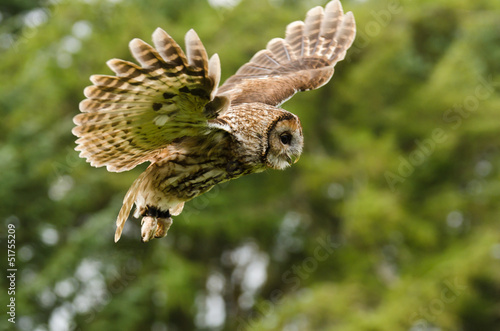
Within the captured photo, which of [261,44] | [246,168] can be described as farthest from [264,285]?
[246,168]

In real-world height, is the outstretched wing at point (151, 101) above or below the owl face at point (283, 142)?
above

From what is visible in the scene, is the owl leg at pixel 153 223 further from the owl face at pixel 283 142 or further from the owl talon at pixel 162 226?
Result: the owl face at pixel 283 142

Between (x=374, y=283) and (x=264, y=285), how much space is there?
3.35 meters

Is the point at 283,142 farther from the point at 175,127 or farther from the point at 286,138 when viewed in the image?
the point at 175,127

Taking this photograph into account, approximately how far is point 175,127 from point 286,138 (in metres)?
0.83

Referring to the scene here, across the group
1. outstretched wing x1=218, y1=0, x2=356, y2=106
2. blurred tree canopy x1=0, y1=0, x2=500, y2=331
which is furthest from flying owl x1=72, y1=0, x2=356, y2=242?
blurred tree canopy x1=0, y1=0, x2=500, y2=331

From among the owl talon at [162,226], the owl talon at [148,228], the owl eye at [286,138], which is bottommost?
the owl talon at [162,226]

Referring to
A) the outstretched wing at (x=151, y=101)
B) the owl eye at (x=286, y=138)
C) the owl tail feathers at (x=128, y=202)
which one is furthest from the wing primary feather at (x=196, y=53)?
the owl tail feathers at (x=128, y=202)

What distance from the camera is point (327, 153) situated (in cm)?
2262

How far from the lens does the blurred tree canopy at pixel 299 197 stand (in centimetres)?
1770

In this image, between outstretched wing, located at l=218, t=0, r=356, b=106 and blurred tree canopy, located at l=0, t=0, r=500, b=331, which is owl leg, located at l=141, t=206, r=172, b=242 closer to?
outstretched wing, located at l=218, t=0, r=356, b=106

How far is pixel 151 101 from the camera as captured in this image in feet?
14.5

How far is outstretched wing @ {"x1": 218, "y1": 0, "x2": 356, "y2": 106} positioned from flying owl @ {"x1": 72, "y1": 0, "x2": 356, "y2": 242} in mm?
278

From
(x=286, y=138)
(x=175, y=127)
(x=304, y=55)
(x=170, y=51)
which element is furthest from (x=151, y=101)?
(x=304, y=55)
